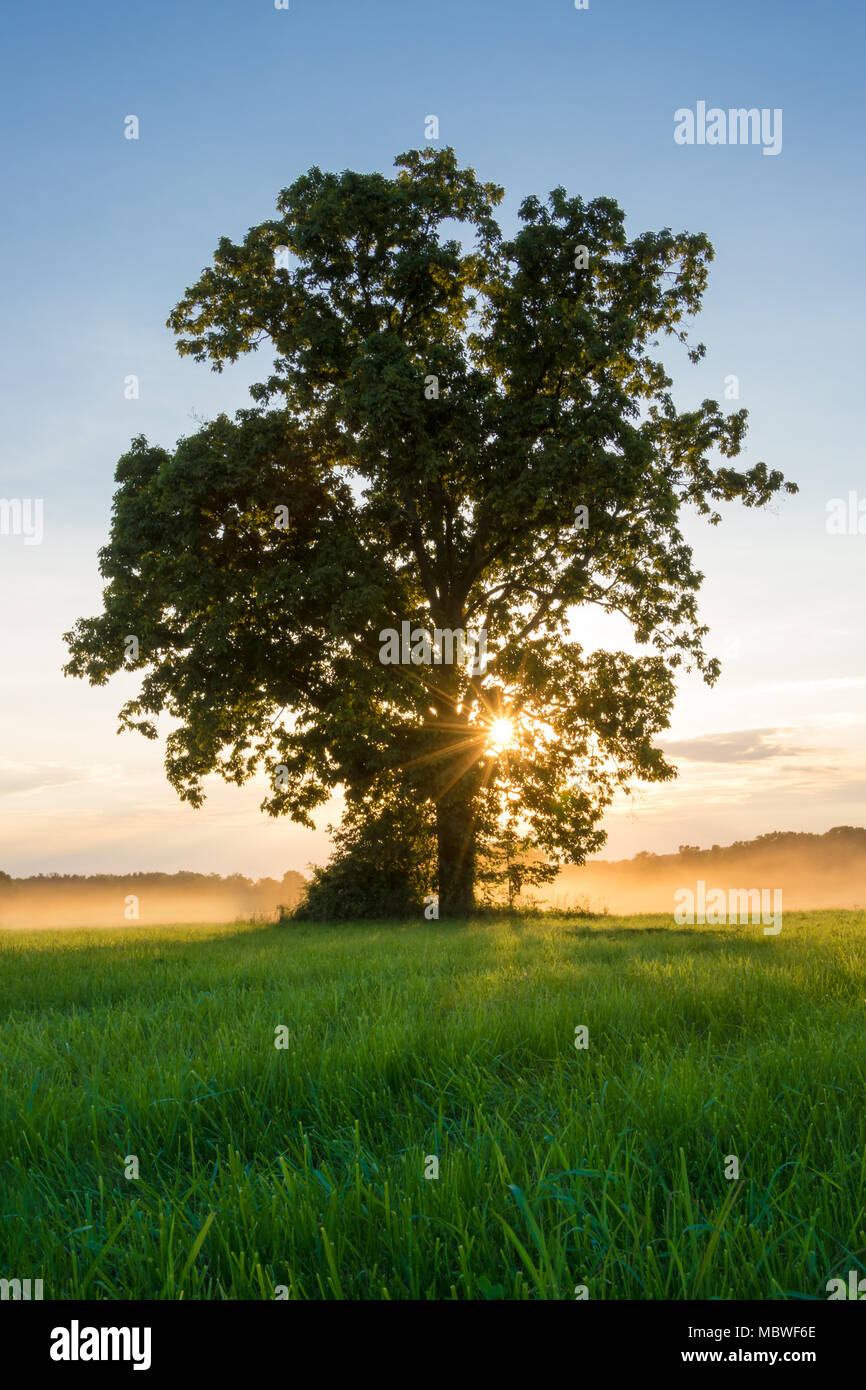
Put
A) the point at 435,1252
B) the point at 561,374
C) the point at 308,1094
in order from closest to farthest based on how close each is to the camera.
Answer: the point at 435,1252 < the point at 308,1094 < the point at 561,374

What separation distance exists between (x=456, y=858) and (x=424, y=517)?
35.4 ft

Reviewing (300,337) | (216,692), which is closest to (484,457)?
(300,337)

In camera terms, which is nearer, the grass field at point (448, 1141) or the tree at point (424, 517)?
the grass field at point (448, 1141)

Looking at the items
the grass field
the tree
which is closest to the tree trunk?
the tree

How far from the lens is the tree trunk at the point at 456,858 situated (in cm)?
2469

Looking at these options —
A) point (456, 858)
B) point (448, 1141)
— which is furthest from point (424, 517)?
point (448, 1141)

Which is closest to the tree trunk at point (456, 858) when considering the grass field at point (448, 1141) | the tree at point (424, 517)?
the tree at point (424, 517)

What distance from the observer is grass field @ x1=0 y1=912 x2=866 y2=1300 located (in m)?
2.57

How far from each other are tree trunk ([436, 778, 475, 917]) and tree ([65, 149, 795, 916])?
0.09m

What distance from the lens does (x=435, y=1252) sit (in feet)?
8.42

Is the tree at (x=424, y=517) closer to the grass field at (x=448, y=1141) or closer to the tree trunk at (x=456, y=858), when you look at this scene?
the tree trunk at (x=456, y=858)

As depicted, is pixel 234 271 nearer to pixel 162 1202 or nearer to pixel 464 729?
pixel 464 729

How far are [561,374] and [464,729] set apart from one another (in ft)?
35.1

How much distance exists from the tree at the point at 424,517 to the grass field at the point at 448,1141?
15337 millimetres
